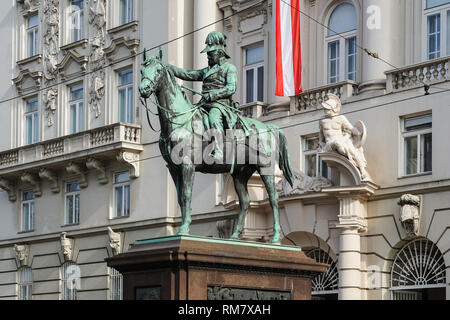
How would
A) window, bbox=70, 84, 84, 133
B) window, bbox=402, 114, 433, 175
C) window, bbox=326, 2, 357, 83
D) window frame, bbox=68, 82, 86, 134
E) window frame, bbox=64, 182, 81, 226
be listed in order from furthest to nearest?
window, bbox=70, 84, 84, 133, window frame, bbox=68, 82, 86, 134, window frame, bbox=64, 182, 81, 226, window, bbox=326, 2, 357, 83, window, bbox=402, 114, 433, 175

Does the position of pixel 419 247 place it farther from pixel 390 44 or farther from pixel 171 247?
pixel 171 247

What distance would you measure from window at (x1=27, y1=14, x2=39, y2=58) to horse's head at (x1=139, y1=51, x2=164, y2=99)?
27.3 meters

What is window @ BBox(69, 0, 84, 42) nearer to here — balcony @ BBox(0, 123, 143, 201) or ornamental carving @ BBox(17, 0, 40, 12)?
ornamental carving @ BBox(17, 0, 40, 12)

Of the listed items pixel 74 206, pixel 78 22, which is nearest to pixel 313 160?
pixel 74 206

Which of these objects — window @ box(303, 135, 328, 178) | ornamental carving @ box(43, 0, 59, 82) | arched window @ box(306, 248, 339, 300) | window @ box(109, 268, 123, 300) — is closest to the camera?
arched window @ box(306, 248, 339, 300)

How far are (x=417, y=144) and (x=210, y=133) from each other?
1280cm

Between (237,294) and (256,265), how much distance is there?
56cm

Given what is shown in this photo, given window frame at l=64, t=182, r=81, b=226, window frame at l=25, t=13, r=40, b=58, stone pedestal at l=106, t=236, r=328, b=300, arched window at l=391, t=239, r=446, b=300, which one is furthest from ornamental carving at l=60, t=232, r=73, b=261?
stone pedestal at l=106, t=236, r=328, b=300

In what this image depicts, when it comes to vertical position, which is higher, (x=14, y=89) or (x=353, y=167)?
(x=14, y=89)

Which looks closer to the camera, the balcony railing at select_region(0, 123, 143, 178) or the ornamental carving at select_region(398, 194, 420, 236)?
the ornamental carving at select_region(398, 194, 420, 236)

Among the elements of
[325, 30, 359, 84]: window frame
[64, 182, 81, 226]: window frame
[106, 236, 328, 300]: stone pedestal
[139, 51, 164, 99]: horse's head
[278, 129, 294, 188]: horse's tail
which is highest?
[325, 30, 359, 84]: window frame

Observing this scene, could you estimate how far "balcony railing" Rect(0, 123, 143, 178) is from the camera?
39.9 meters

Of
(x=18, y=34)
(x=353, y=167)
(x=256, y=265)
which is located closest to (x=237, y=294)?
(x=256, y=265)
